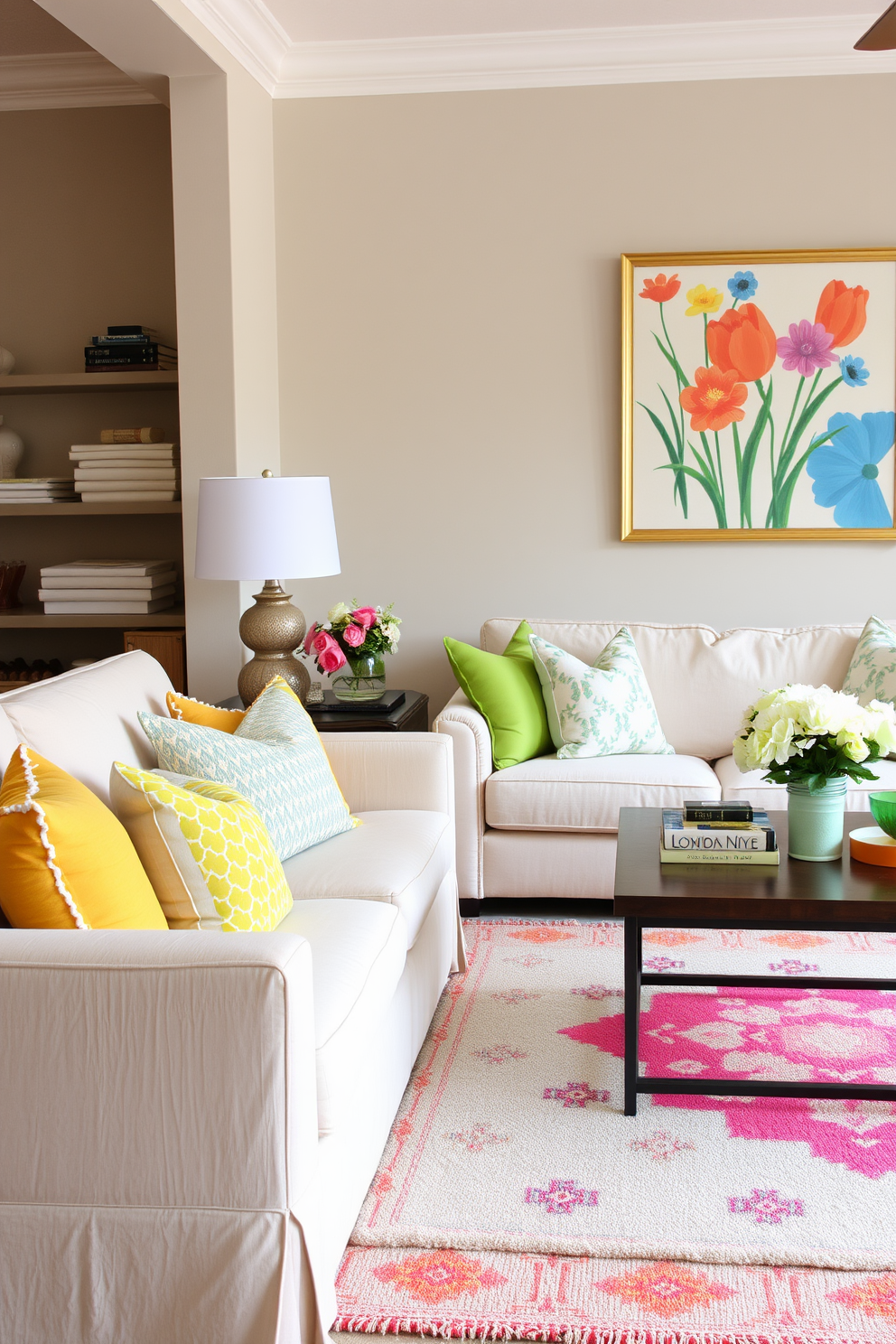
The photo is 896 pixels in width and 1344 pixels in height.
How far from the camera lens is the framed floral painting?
412 centimetres

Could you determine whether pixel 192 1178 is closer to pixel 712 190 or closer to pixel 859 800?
pixel 859 800

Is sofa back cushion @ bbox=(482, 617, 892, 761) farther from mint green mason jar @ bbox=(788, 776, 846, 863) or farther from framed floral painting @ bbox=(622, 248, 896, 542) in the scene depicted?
mint green mason jar @ bbox=(788, 776, 846, 863)

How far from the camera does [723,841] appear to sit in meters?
2.46

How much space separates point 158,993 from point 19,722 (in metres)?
0.72

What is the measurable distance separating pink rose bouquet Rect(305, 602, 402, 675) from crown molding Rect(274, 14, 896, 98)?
1949 millimetres

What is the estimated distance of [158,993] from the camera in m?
1.54

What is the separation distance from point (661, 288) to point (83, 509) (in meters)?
2.21

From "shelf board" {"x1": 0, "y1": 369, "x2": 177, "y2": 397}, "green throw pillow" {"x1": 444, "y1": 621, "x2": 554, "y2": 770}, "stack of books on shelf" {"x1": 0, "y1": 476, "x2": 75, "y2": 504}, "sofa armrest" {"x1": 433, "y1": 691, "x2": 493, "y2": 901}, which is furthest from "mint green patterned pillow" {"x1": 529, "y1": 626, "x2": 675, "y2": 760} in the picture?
"stack of books on shelf" {"x1": 0, "y1": 476, "x2": 75, "y2": 504}

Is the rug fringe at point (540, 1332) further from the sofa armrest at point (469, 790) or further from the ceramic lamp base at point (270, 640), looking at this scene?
the ceramic lamp base at point (270, 640)

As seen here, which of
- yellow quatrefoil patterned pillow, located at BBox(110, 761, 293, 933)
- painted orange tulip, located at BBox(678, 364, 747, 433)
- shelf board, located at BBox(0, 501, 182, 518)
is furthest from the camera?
painted orange tulip, located at BBox(678, 364, 747, 433)

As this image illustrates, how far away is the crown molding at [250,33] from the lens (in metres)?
3.58

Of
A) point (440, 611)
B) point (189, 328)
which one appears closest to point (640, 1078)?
point (440, 611)

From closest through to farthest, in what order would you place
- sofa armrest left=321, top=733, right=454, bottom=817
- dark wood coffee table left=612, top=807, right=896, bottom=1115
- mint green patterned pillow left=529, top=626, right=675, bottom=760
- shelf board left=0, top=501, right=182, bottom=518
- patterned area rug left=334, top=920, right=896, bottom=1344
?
patterned area rug left=334, top=920, right=896, bottom=1344 → dark wood coffee table left=612, top=807, right=896, bottom=1115 → sofa armrest left=321, top=733, right=454, bottom=817 → mint green patterned pillow left=529, top=626, right=675, bottom=760 → shelf board left=0, top=501, right=182, bottom=518

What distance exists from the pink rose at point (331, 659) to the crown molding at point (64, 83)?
213 cm
